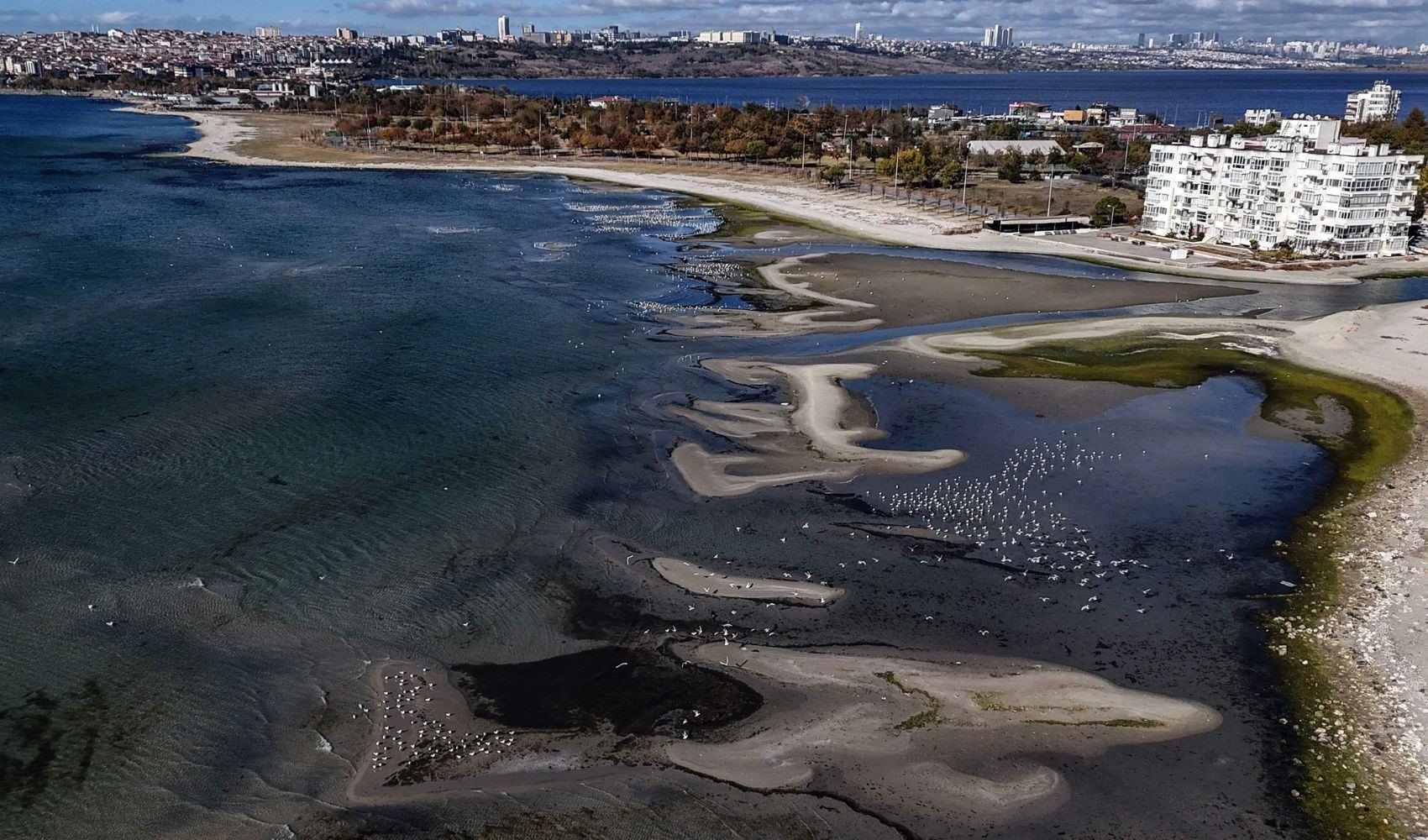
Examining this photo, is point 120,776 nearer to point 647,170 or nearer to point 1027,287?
point 1027,287

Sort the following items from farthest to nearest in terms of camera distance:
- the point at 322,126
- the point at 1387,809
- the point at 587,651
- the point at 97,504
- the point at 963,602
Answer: the point at 322,126 → the point at 97,504 → the point at 963,602 → the point at 587,651 → the point at 1387,809

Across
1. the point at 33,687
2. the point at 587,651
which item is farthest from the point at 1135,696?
the point at 33,687

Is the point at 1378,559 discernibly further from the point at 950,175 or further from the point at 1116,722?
the point at 950,175

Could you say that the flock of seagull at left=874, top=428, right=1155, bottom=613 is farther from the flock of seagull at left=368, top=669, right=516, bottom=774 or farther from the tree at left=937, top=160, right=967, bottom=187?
the tree at left=937, top=160, right=967, bottom=187

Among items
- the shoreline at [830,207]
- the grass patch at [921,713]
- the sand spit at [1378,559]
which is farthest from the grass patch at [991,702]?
the shoreline at [830,207]

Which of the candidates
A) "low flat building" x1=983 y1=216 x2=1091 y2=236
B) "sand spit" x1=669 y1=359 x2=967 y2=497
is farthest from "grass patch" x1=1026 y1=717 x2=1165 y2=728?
"low flat building" x1=983 y1=216 x2=1091 y2=236
